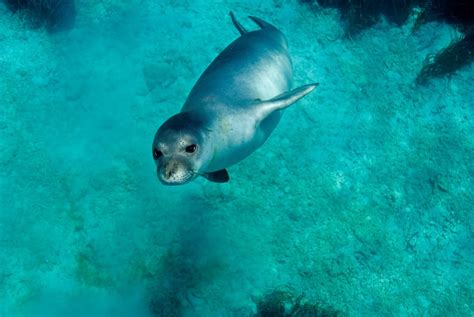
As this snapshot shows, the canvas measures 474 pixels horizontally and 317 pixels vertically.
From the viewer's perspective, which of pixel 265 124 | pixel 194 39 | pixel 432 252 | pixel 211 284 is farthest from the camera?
pixel 194 39

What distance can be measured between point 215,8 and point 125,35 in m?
1.62

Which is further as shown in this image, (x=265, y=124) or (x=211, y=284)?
(x=211, y=284)

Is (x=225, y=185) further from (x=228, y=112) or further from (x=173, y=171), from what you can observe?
(x=173, y=171)

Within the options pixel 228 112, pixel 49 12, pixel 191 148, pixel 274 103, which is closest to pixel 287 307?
pixel 274 103

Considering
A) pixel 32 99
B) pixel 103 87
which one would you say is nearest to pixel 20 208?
pixel 32 99

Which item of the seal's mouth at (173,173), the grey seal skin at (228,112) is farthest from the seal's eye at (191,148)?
the seal's mouth at (173,173)

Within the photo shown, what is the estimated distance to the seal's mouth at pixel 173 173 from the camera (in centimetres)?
196

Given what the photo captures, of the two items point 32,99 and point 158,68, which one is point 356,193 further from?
point 32,99

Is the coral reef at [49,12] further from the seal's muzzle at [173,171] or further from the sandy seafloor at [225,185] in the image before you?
the seal's muzzle at [173,171]

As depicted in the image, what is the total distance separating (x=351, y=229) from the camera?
184 inches

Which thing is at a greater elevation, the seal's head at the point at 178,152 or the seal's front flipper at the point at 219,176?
the seal's head at the point at 178,152

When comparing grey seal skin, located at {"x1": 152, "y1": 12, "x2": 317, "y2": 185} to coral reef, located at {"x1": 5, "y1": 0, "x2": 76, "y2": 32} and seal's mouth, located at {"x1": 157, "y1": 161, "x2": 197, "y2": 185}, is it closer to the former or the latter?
seal's mouth, located at {"x1": 157, "y1": 161, "x2": 197, "y2": 185}

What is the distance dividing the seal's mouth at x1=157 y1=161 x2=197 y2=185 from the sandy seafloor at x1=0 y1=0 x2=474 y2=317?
2688 millimetres

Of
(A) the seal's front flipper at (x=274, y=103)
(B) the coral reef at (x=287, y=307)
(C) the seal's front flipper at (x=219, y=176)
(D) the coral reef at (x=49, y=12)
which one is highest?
(A) the seal's front flipper at (x=274, y=103)
